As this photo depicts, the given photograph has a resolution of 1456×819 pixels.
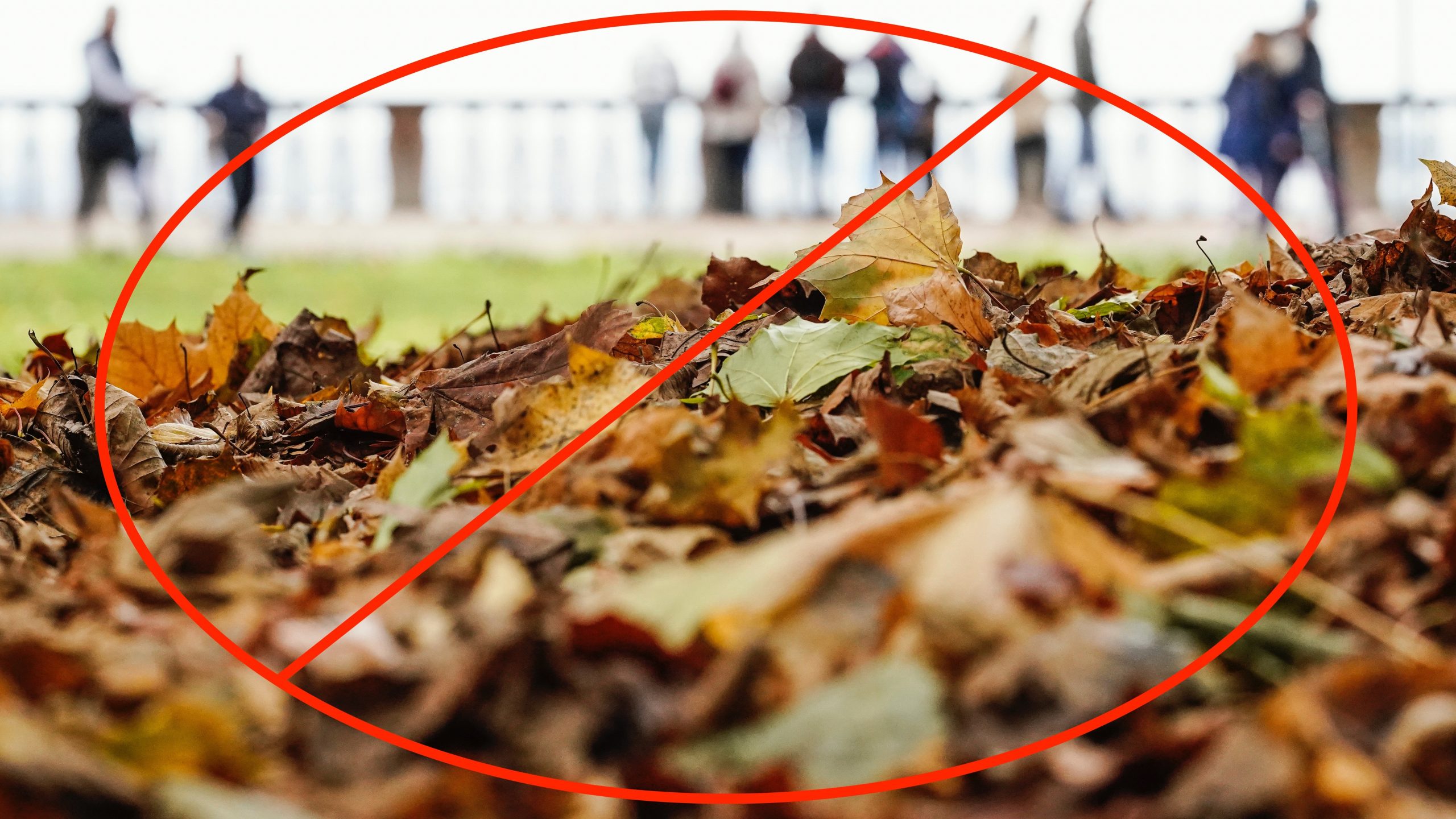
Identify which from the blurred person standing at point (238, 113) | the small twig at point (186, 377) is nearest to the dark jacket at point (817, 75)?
the blurred person standing at point (238, 113)

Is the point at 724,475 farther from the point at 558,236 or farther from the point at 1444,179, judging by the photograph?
the point at 558,236

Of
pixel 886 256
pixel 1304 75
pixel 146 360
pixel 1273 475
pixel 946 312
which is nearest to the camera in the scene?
pixel 1273 475

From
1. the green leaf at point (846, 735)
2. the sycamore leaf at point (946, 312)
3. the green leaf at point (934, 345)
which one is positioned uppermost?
the sycamore leaf at point (946, 312)

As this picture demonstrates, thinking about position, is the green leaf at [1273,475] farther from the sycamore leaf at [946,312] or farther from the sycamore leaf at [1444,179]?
the sycamore leaf at [1444,179]

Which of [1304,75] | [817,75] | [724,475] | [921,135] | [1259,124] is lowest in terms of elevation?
[724,475]

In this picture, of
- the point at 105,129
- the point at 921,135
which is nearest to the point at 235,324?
the point at 921,135

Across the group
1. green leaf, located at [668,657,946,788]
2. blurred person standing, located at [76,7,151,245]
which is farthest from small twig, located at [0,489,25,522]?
blurred person standing, located at [76,7,151,245]

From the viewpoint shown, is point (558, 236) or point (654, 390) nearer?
point (654, 390)
